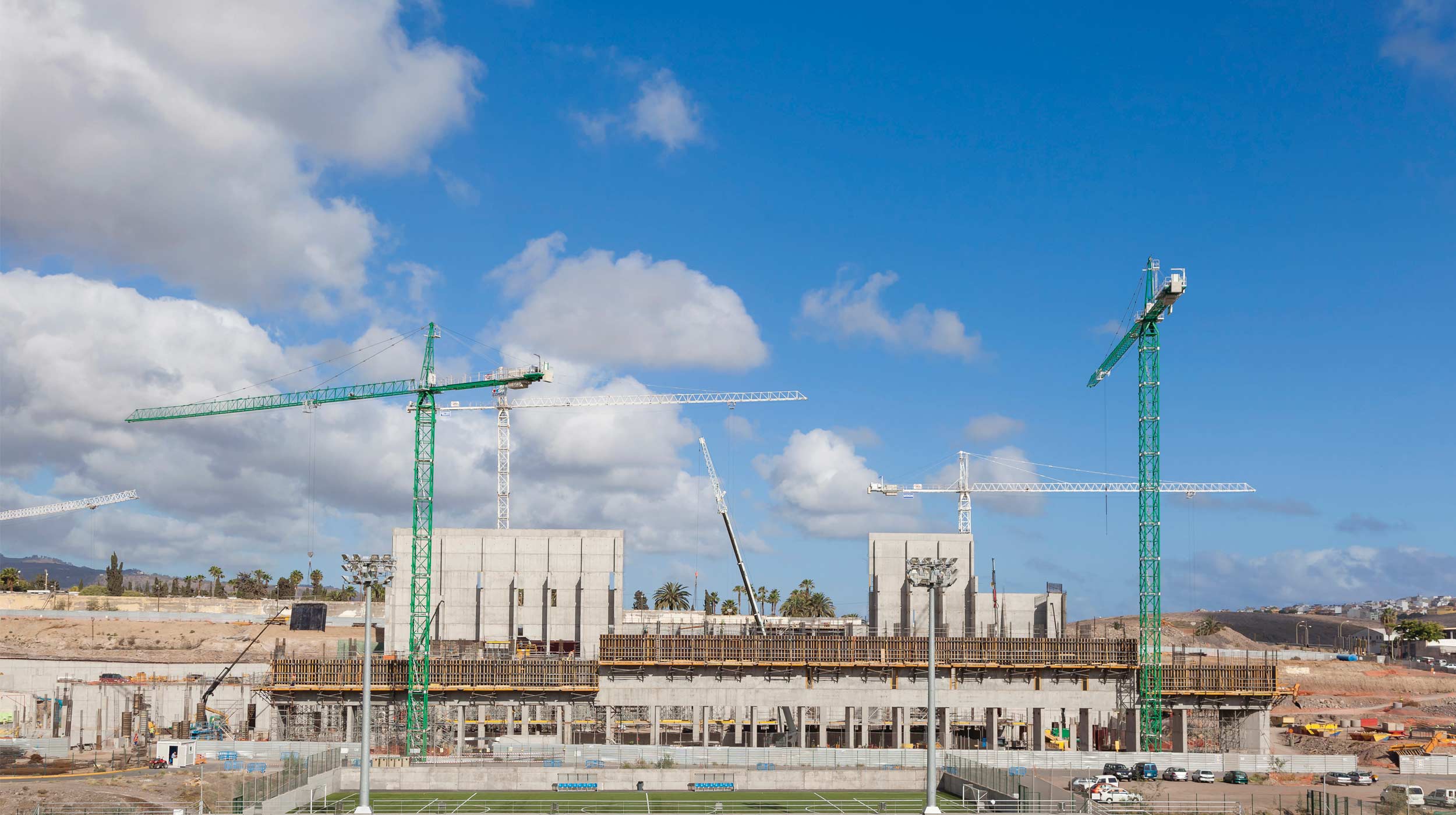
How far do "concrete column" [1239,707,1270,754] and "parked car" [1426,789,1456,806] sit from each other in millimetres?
22872

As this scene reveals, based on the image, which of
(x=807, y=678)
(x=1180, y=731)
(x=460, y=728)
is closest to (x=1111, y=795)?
(x=807, y=678)

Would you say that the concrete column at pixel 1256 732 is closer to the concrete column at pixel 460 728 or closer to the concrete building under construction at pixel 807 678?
the concrete building under construction at pixel 807 678

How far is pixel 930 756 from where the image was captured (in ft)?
156

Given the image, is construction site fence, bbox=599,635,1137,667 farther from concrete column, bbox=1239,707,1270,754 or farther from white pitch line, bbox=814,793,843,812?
white pitch line, bbox=814,793,843,812

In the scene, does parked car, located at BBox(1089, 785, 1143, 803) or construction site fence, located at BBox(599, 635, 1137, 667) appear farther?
construction site fence, located at BBox(599, 635, 1137, 667)

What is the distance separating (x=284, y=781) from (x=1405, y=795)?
55540 mm

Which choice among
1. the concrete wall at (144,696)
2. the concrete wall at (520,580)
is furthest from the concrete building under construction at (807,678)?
the concrete wall at (144,696)

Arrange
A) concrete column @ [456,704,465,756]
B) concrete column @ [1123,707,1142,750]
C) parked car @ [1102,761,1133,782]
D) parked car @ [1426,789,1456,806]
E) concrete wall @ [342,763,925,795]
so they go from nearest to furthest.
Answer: parked car @ [1426,789,1456,806] → concrete wall @ [342,763,925,795] → parked car @ [1102,761,1133,782] → concrete column @ [456,704,465,756] → concrete column @ [1123,707,1142,750]

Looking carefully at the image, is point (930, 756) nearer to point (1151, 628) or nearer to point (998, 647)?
point (998, 647)

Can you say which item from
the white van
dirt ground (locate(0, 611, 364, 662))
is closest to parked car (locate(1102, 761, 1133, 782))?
the white van

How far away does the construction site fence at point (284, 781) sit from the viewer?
54594mm

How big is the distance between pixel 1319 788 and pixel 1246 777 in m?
4.23

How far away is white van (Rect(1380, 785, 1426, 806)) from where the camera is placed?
59531mm

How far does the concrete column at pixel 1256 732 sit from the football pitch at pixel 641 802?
36328 mm
